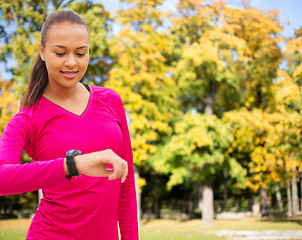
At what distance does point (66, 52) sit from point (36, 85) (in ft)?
0.66

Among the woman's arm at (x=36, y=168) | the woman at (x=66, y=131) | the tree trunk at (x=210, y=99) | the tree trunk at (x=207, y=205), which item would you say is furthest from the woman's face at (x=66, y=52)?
the tree trunk at (x=207, y=205)

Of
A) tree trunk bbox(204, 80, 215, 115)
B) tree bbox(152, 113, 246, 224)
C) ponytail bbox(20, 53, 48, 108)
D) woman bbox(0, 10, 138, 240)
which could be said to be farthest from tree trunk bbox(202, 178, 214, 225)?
ponytail bbox(20, 53, 48, 108)

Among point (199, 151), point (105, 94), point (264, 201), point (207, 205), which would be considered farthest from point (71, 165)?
point (264, 201)

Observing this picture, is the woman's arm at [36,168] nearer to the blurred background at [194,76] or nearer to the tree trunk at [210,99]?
the blurred background at [194,76]

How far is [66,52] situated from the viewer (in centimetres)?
142

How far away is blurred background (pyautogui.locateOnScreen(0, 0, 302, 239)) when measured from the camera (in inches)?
708

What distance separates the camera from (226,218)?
27969 mm

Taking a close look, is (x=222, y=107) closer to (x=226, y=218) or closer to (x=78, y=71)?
(x=226, y=218)

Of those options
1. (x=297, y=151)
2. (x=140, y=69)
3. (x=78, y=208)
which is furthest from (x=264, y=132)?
(x=78, y=208)

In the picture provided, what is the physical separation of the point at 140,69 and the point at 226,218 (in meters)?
13.8

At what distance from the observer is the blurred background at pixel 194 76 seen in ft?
59.0

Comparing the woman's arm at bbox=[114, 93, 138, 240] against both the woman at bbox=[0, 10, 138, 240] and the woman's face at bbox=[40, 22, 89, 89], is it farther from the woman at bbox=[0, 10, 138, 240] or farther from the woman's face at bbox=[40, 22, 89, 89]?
the woman's face at bbox=[40, 22, 89, 89]

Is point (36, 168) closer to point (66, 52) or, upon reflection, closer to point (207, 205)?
point (66, 52)

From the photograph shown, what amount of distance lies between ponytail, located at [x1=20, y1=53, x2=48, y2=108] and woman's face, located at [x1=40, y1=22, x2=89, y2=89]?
7 cm
